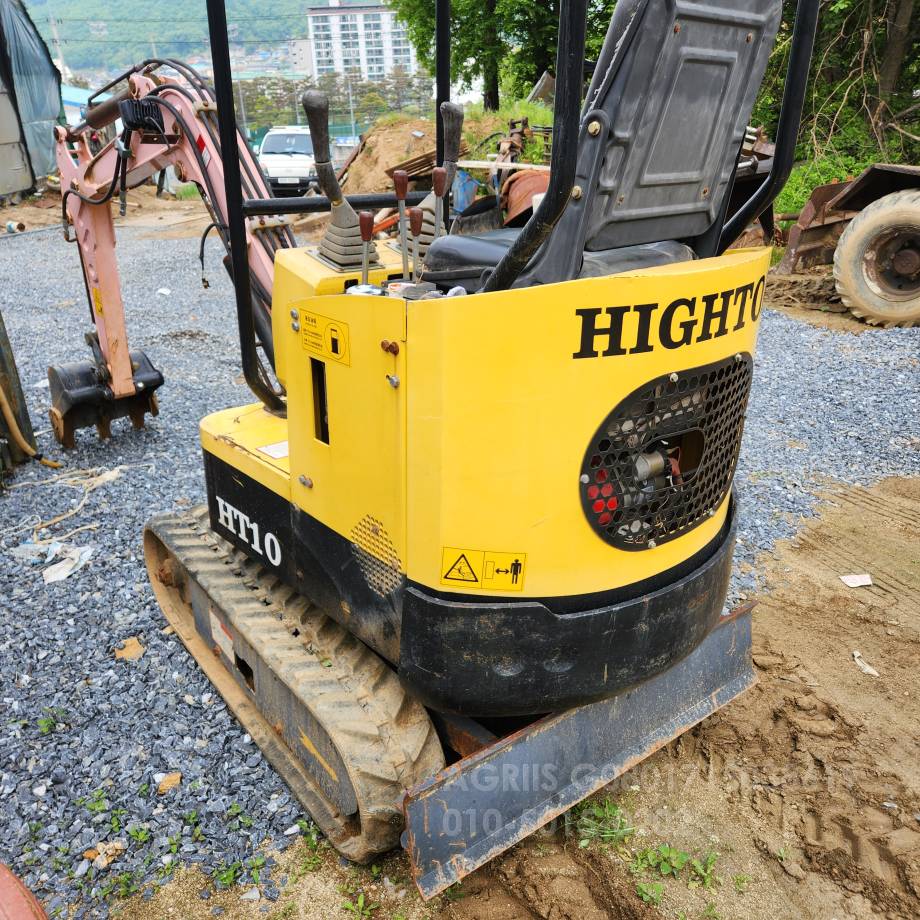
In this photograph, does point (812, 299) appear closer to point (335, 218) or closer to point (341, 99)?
point (335, 218)

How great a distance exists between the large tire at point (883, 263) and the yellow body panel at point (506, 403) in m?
7.14

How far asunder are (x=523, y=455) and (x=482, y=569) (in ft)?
1.09

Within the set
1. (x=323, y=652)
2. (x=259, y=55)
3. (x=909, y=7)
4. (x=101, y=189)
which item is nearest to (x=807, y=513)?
(x=323, y=652)

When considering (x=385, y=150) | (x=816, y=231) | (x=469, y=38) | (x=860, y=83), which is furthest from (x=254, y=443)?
(x=469, y=38)

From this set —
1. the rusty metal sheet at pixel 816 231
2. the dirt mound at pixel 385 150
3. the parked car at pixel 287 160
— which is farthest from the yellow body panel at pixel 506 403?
the parked car at pixel 287 160

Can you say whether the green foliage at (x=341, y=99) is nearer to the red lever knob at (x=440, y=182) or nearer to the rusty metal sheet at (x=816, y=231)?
the rusty metal sheet at (x=816, y=231)

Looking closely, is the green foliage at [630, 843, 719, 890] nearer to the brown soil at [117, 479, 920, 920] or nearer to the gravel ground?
the brown soil at [117, 479, 920, 920]

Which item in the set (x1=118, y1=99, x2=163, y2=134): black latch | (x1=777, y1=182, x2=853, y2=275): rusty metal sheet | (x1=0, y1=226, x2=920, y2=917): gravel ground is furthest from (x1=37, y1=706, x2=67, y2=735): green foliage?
(x1=777, y1=182, x2=853, y2=275): rusty metal sheet

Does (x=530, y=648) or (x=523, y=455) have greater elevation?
(x=523, y=455)

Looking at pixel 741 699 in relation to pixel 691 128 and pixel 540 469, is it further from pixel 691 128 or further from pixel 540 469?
pixel 691 128

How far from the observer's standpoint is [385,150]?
683 inches

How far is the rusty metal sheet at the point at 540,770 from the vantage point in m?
2.35

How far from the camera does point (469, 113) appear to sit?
19328 millimetres

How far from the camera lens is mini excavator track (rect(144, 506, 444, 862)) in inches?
98.0
